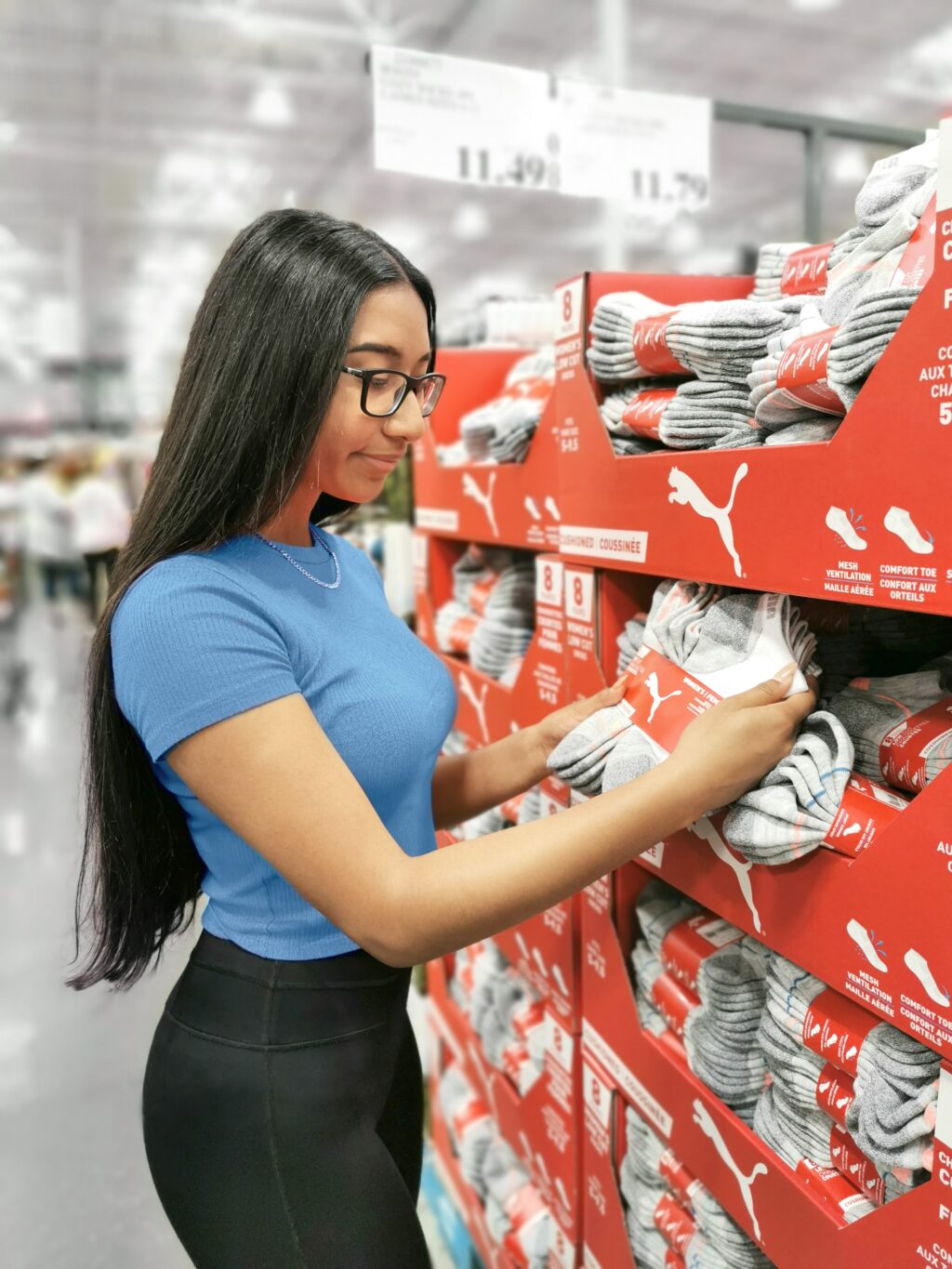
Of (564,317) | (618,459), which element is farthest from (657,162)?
(618,459)

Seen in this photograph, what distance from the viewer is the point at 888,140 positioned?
249cm

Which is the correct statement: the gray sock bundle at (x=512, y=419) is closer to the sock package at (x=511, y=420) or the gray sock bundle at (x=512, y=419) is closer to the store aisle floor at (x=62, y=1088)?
the sock package at (x=511, y=420)

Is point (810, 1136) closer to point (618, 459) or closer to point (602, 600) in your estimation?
point (602, 600)

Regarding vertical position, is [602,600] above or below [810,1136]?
above

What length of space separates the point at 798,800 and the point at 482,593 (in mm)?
1225

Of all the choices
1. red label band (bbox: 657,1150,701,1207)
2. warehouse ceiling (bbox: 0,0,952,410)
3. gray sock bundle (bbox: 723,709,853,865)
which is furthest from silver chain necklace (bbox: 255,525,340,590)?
warehouse ceiling (bbox: 0,0,952,410)

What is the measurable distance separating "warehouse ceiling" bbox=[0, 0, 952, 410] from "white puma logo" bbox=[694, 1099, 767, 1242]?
2.81 metres

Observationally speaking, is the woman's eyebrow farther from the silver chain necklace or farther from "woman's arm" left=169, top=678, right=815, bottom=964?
"woman's arm" left=169, top=678, right=815, bottom=964

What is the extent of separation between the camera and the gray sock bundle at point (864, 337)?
33.4 inches

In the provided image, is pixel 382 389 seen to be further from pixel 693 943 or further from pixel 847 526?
pixel 693 943

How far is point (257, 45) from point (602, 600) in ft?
23.3

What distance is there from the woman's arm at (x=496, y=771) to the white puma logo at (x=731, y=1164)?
496mm

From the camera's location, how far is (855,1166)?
1.03 m

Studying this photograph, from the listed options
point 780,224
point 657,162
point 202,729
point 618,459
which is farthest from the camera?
point 780,224
